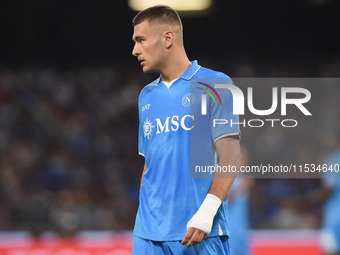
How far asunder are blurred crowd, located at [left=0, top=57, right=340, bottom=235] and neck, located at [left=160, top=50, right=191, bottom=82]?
17.6 feet

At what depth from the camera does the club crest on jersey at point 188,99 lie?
2232mm

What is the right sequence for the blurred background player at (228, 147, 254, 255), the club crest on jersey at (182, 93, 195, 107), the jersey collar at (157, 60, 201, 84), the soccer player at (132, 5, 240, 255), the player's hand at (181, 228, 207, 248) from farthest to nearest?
the blurred background player at (228, 147, 254, 255) → the jersey collar at (157, 60, 201, 84) → the club crest on jersey at (182, 93, 195, 107) → the soccer player at (132, 5, 240, 255) → the player's hand at (181, 228, 207, 248)

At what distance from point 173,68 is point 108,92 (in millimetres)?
8507

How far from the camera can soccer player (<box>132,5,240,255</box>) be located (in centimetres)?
208

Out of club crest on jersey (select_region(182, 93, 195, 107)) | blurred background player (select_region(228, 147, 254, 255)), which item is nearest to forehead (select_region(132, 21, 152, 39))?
club crest on jersey (select_region(182, 93, 195, 107))

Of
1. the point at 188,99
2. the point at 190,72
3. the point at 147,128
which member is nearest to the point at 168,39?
the point at 190,72

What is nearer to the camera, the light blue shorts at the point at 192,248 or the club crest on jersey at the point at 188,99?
the light blue shorts at the point at 192,248

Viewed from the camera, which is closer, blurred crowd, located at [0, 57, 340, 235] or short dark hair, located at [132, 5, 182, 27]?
short dark hair, located at [132, 5, 182, 27]

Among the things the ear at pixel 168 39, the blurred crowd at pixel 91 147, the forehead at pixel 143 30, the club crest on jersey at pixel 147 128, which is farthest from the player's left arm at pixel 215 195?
the blurred crowd at pixel 91 147

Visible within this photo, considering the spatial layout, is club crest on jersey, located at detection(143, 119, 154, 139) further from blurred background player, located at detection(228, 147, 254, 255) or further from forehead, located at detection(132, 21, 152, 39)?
blurred background player, located at detection(228, 147, 254, 255)

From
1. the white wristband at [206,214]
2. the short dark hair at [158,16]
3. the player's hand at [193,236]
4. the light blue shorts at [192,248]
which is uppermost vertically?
the short dark hair at [158,16]

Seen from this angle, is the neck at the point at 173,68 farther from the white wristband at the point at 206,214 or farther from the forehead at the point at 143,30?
the white wristband at the point at 206,214

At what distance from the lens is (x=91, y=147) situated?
9.80 metres

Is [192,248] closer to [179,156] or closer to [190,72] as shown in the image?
[179,156]
